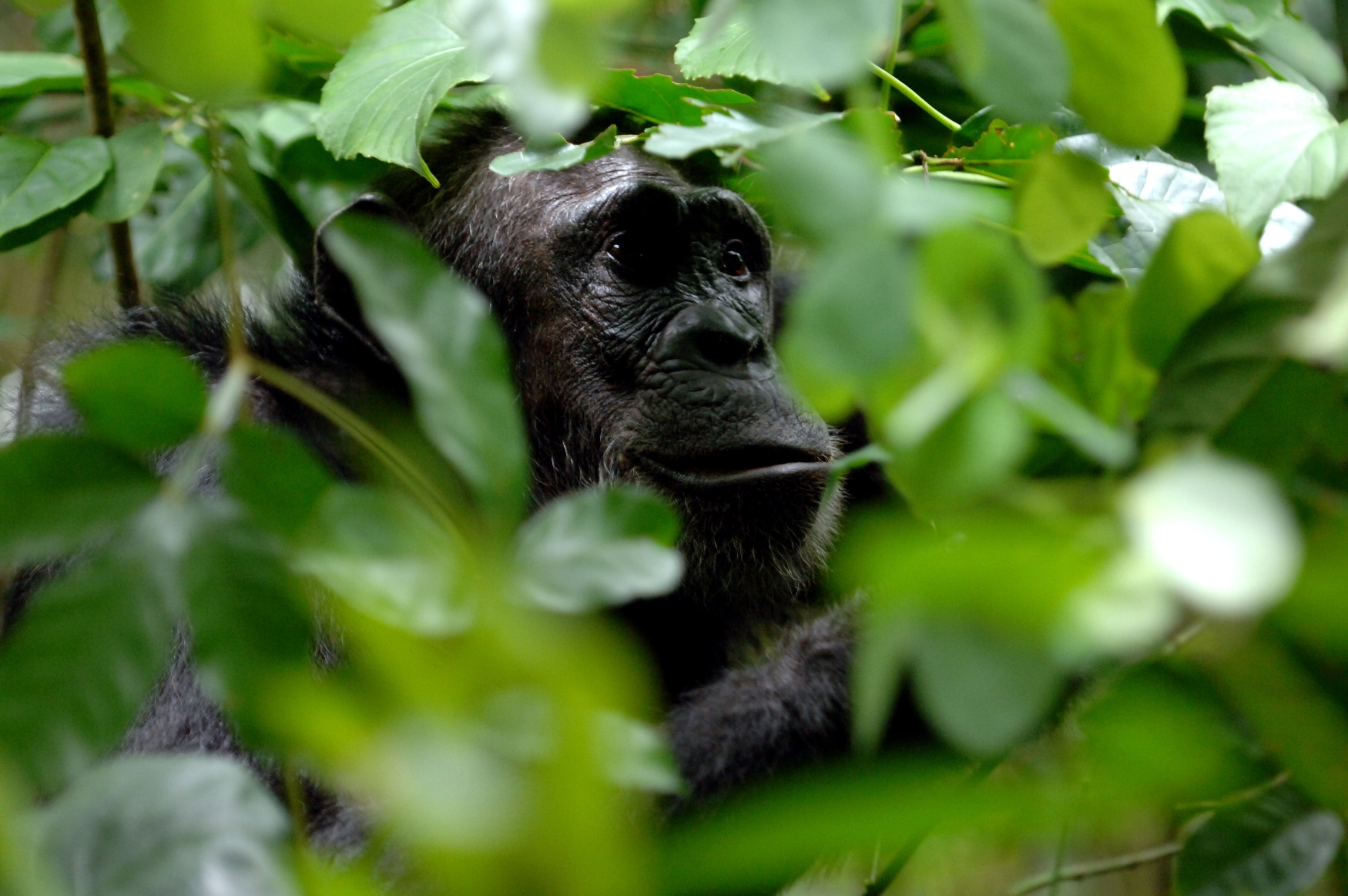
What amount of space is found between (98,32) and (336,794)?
51.2 inches

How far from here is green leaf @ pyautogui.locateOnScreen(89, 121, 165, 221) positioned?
2250mm

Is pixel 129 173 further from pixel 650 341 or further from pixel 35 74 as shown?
pixel 650 341

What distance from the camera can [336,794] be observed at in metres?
1.88

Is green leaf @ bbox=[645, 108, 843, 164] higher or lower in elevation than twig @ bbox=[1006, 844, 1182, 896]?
higher

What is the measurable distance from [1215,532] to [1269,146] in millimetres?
1101

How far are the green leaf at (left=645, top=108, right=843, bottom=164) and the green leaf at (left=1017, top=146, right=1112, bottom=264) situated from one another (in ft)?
0.52

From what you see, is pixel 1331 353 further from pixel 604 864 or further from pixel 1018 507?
pixel 604 864

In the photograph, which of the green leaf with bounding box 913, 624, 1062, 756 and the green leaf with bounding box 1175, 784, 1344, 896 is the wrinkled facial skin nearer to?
the green leaf with bounding box 1175, 784, 1344, 896

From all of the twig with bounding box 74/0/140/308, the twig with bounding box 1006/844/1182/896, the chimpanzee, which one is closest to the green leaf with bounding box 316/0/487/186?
the twig with bounding box 74/0/140/308

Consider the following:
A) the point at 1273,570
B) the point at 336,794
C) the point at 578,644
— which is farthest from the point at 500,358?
the point at 336,794

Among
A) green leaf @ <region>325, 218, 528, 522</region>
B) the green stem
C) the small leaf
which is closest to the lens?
the small leaf

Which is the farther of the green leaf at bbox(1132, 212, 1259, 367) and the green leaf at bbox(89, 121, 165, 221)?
the green leaf at bbox(89, 121, 165, 221)

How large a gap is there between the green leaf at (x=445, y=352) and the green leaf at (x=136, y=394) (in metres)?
0.17

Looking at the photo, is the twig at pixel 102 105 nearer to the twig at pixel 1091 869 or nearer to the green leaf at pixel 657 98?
the green leaf at pixel 657 98
